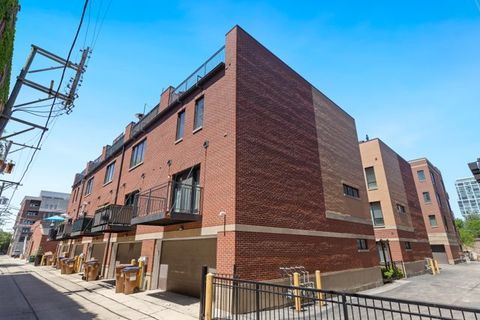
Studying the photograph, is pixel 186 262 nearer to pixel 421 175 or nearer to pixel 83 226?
pixel 83 226

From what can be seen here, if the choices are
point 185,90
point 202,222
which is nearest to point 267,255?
point 202,222

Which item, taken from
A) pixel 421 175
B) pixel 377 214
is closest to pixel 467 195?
pixel 421 175

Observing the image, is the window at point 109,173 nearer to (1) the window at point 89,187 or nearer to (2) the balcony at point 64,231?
(2) the balcony at point 64,231

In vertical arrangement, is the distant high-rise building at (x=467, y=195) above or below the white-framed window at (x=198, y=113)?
above

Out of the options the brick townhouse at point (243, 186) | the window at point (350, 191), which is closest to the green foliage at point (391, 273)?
the brick townhouse at point (243, 186)

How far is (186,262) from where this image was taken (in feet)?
37.8

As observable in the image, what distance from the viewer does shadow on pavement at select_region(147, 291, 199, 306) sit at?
32.2 ft

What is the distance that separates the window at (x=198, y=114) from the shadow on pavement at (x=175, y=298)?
25.5ft

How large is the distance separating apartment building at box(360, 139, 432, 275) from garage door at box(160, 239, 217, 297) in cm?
1657

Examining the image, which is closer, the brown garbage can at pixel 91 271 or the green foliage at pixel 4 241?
the brown garbage can at pixel 91 271

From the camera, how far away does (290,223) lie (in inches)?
449

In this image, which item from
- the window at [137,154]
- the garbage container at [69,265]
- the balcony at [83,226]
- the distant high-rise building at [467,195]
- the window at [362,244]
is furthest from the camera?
the distant high-rise building at [467,195]

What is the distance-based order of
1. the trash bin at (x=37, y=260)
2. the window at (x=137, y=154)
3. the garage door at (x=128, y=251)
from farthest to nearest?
the trash bin at (x=37, y=260) → the window at (x=137, y=154) → the garage door at (x=128, y=251)

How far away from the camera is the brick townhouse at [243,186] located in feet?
33.0
